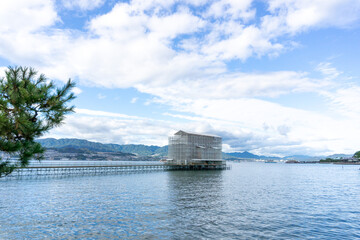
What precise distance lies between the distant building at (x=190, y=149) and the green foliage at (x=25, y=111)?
114593mm

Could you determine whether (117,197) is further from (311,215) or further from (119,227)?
(311,215)

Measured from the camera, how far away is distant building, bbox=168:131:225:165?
408 ft

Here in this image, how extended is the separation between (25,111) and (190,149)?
118 m

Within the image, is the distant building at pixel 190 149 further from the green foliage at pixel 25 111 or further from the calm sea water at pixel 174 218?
the green foliage at pixel 25 111

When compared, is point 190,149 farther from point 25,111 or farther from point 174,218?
point 25,111

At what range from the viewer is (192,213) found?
2855 centimetres

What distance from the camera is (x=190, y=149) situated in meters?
126

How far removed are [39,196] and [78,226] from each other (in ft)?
73.0

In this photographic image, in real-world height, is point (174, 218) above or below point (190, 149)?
below

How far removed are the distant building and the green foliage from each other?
115m

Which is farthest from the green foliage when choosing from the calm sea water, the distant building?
the distant building

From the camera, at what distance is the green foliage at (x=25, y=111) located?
9.48 m

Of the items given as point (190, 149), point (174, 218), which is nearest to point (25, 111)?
point (174, 218)

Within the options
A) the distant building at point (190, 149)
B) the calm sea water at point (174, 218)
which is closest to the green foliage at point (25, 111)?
the calm sea water at point (174, 218)
